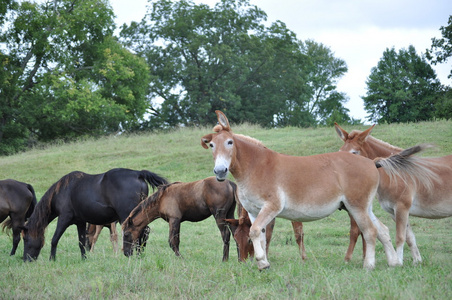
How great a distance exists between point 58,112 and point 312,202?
96.7 feet

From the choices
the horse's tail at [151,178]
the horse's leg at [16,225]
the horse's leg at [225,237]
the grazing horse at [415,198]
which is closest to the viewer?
the grazing horse at [415,198]

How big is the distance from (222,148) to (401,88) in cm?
4275

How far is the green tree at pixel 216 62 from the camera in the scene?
4359 centimetres

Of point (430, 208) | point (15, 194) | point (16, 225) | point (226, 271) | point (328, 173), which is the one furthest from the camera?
point (15, 194)

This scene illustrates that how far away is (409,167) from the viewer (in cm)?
750

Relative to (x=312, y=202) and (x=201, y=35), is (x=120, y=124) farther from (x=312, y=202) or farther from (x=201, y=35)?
(x=312, y=202)

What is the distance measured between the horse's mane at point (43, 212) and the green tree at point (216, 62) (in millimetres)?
32714

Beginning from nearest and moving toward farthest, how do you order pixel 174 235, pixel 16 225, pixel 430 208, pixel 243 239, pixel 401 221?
pixel 401 221, pixel 243 239, pixel 430 208, pixel 174 235, pixel 16 225

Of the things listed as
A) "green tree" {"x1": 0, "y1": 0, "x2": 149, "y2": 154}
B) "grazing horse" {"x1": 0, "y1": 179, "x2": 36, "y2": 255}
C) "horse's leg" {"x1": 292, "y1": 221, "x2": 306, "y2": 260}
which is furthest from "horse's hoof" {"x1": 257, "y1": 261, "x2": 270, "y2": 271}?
"green tree" {"x1": 0, "y1": 0, "x2": 149, "y2": 154}

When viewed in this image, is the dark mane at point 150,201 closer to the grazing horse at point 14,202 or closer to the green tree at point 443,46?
the grazing horse at point 14,202

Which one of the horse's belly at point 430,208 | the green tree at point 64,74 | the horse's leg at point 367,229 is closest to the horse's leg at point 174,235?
the horse's leg at point 367,229

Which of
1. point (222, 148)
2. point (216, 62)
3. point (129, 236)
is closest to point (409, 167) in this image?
point (222, 148)

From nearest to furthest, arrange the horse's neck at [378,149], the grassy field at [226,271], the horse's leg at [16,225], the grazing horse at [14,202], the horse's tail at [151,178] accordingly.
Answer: the grassy field at [226,271] → the horse's neck at [378,149] → the horse's tail at [151,178] → the horse's leg at [16,225] → the grazing horse at [14,202]

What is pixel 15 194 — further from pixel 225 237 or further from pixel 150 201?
pixel 225 237
